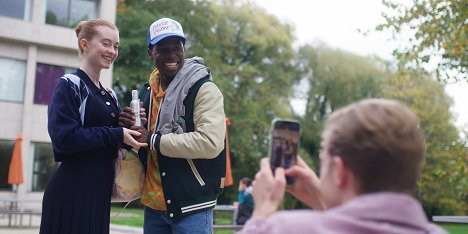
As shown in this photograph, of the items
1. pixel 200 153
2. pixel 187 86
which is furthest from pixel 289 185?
pixel 187 86

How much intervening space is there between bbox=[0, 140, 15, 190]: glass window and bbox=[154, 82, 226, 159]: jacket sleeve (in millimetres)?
21048

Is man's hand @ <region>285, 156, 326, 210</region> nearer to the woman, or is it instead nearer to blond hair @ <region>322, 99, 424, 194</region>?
blond hair @ <region>322, 99, 424, 194</region>

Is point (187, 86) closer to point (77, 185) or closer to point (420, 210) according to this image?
point (77, 185)

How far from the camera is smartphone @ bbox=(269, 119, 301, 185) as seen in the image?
1.94m

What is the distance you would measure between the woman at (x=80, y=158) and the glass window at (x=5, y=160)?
20786mm

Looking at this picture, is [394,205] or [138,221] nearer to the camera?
[394,205]

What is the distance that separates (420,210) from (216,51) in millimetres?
30433

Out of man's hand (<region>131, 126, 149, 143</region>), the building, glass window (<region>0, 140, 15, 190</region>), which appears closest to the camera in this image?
man's hand (<region>131, 126, 149, 143</region>)

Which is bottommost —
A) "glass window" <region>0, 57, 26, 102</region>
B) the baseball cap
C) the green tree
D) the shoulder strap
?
the shoulder strap

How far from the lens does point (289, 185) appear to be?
6.66 ft

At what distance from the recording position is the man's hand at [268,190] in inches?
69.9

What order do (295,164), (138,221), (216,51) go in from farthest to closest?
(216,51)
(138,221)
(295,164)

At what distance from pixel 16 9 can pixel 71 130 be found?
22059 millimetres

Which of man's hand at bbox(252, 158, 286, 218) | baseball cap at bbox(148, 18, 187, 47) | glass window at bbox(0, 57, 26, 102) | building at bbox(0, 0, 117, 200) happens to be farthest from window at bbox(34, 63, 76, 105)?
man's hand at bbox(252, 158, 286, 218)
